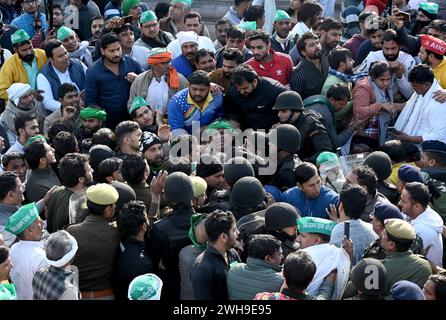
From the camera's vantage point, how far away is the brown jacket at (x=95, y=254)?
23.4ft

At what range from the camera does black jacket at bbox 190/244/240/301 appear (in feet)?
22.0

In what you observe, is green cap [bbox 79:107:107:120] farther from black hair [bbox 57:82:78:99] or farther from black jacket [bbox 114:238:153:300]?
black jacket [bbox 114:238:153:300]

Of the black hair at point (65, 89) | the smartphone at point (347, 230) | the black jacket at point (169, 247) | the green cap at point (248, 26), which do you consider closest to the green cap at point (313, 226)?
the smartphone at point (347, 230)

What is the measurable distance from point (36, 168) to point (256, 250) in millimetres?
2780

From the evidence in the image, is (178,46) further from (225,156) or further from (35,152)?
(35,152)

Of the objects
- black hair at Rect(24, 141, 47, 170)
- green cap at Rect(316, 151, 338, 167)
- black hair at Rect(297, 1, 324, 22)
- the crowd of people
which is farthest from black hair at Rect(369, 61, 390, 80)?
black hair at Rect(24, 141, 47, 170)

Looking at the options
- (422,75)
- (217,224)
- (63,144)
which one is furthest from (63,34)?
(217,224)

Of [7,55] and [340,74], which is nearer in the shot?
[340,74]

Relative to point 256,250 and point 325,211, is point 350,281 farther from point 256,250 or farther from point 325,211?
point 325,211

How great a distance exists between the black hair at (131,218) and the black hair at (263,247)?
0.98 m

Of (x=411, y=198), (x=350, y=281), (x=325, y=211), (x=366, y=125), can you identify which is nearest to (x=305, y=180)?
(x=325, y=211)

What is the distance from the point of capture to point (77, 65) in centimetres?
1074

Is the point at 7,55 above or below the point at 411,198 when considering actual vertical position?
below

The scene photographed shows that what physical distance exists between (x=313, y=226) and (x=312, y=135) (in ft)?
7.60
